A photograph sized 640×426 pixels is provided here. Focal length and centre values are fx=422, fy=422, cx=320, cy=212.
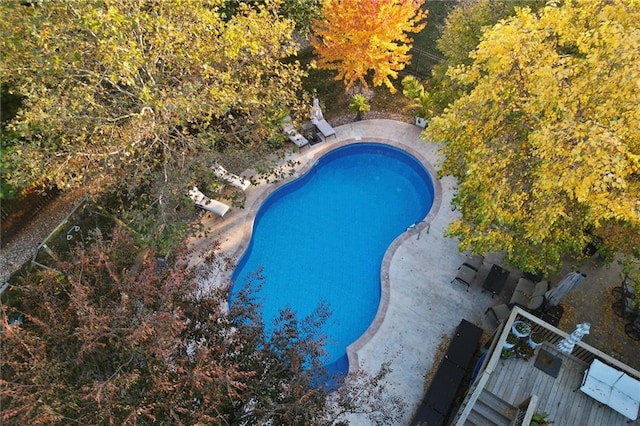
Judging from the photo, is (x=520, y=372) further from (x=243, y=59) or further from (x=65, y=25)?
(x=65, y=25)

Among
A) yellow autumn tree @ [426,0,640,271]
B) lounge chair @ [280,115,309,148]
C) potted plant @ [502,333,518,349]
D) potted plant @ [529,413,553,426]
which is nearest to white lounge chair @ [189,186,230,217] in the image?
lounge chair @ [280,115,309,148]

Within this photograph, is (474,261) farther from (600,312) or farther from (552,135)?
(552,135)

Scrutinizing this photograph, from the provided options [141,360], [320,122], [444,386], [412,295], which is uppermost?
[320,122]

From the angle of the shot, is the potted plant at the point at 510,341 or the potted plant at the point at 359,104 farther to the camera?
the potted plant at the point at 359,104

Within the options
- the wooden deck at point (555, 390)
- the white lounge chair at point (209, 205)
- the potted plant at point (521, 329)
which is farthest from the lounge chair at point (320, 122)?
the wooden deck at point (555, 390)

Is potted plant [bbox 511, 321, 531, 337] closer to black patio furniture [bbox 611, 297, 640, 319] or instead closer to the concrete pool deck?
the concrete pool deck

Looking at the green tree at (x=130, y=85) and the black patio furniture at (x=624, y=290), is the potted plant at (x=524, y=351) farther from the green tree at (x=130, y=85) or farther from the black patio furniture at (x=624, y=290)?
the green tree at (x=130, y=85)

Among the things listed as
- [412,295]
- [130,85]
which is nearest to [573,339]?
[412,295]
